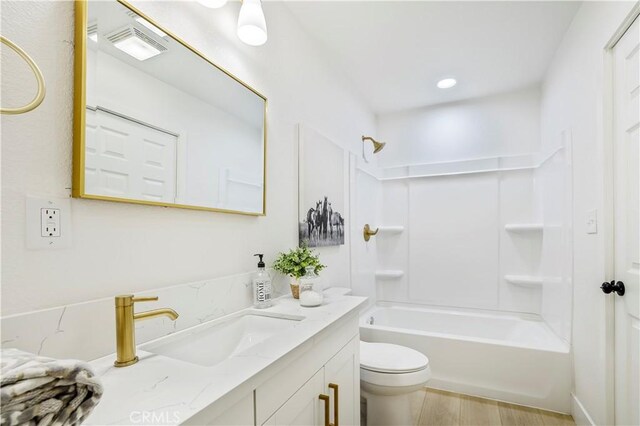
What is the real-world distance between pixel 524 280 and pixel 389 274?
3.88 ft

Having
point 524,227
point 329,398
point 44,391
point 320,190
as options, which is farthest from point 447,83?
point 44,391

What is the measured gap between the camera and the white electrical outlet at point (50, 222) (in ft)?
2.54

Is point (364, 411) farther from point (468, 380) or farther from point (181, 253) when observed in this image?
point (181, 253)

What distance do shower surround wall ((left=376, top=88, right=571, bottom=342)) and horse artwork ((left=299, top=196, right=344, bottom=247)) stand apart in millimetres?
A: 1182

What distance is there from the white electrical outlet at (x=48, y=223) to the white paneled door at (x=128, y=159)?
75 mm

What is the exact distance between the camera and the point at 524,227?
2.81 m

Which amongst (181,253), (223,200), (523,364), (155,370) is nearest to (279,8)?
(223,200)

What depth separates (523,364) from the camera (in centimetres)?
218

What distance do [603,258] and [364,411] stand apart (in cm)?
155

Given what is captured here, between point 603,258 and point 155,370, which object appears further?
point 603,258

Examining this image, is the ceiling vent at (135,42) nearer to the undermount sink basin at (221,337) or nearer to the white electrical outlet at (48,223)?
the white electrical outlet at (48,223)

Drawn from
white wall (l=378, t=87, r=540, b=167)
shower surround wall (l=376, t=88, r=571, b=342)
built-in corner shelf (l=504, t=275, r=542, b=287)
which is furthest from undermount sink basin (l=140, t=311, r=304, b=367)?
white wall (l=378, t=87, r=540, b=167)

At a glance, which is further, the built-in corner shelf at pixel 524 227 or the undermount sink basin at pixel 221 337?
the built-in corner shelf at pixel 524 227

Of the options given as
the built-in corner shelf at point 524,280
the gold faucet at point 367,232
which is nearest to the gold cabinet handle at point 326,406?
the gold faucet at point 367,232
